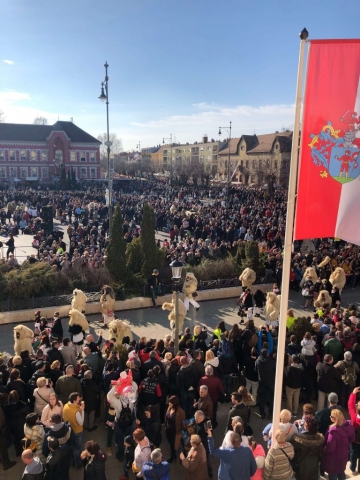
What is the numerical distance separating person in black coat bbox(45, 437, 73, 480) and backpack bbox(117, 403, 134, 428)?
3.27 ft

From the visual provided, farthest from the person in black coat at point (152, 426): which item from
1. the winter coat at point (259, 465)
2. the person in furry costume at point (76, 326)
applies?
the person in furry costume at point (76, 326)

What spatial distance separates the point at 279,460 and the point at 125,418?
7.74 feet

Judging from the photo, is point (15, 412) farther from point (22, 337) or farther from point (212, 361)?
point (212, 361)

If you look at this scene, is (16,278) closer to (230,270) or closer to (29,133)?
(230,270)

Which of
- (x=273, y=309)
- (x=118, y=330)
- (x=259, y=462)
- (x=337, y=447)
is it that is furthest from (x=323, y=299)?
(x=259, y=462)

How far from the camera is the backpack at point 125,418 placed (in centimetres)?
596

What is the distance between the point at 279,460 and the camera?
4.55 metres

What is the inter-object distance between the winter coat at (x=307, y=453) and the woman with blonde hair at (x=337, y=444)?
0.26 meters

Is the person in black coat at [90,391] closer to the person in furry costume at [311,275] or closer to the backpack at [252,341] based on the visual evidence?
the backpack at [252,341]

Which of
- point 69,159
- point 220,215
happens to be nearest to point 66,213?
point 220,215

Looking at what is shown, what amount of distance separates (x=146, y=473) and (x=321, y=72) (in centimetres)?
476

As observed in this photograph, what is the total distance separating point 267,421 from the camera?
7367mm

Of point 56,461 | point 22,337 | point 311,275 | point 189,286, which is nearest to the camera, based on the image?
point 56,461

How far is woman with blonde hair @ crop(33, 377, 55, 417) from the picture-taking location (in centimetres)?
610
